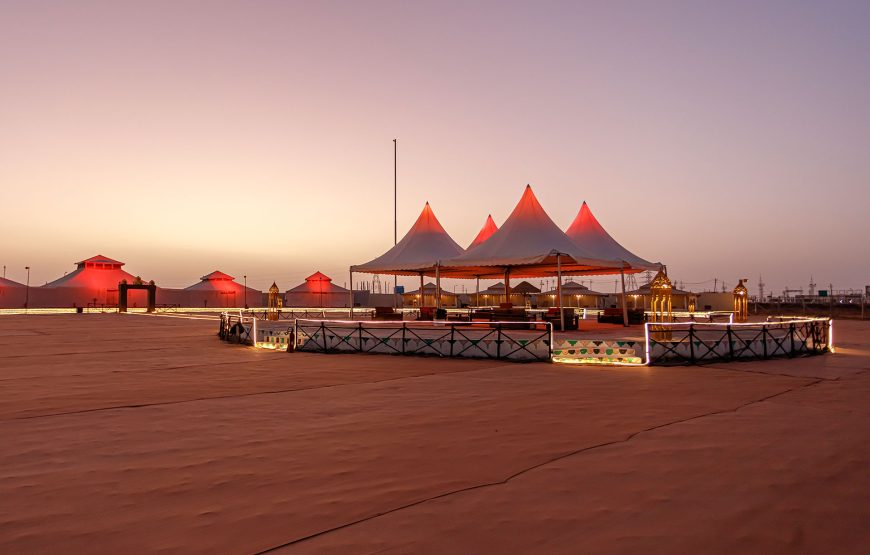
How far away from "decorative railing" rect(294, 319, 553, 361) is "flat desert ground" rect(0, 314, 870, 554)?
11.3 ft

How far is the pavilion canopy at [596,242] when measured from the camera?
870 inches

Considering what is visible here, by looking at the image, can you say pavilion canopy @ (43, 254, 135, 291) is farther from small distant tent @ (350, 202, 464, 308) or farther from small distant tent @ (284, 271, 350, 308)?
small distant tent @ (350, 202, 464, 308)

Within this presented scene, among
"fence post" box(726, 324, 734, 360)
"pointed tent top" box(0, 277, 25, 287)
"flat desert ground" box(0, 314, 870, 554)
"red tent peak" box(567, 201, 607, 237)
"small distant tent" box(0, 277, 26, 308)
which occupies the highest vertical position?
"red tent peak" box(567, 201, 607, 237)

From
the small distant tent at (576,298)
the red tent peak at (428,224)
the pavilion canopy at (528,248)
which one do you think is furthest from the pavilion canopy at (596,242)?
the small distant tent at (576,298)

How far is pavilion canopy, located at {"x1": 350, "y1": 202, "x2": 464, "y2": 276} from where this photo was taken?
73.5 feet

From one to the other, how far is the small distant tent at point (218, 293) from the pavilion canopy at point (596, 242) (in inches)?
1948

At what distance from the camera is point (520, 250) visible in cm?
1895

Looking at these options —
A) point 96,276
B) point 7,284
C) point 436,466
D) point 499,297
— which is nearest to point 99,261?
point 96,276

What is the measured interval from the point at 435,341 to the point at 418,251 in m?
9.49

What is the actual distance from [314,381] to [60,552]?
6.67m

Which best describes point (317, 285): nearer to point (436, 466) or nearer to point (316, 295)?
point (316, 295)

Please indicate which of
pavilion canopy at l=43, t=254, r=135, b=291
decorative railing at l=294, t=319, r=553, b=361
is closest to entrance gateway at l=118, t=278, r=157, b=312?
pavilion canopy at l=43, t=254, r=135, b=291

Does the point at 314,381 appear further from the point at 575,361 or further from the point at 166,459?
the point at 575,361

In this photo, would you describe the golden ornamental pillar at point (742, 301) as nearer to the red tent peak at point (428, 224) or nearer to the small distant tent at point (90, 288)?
the red tent peak at point (428, 224)
